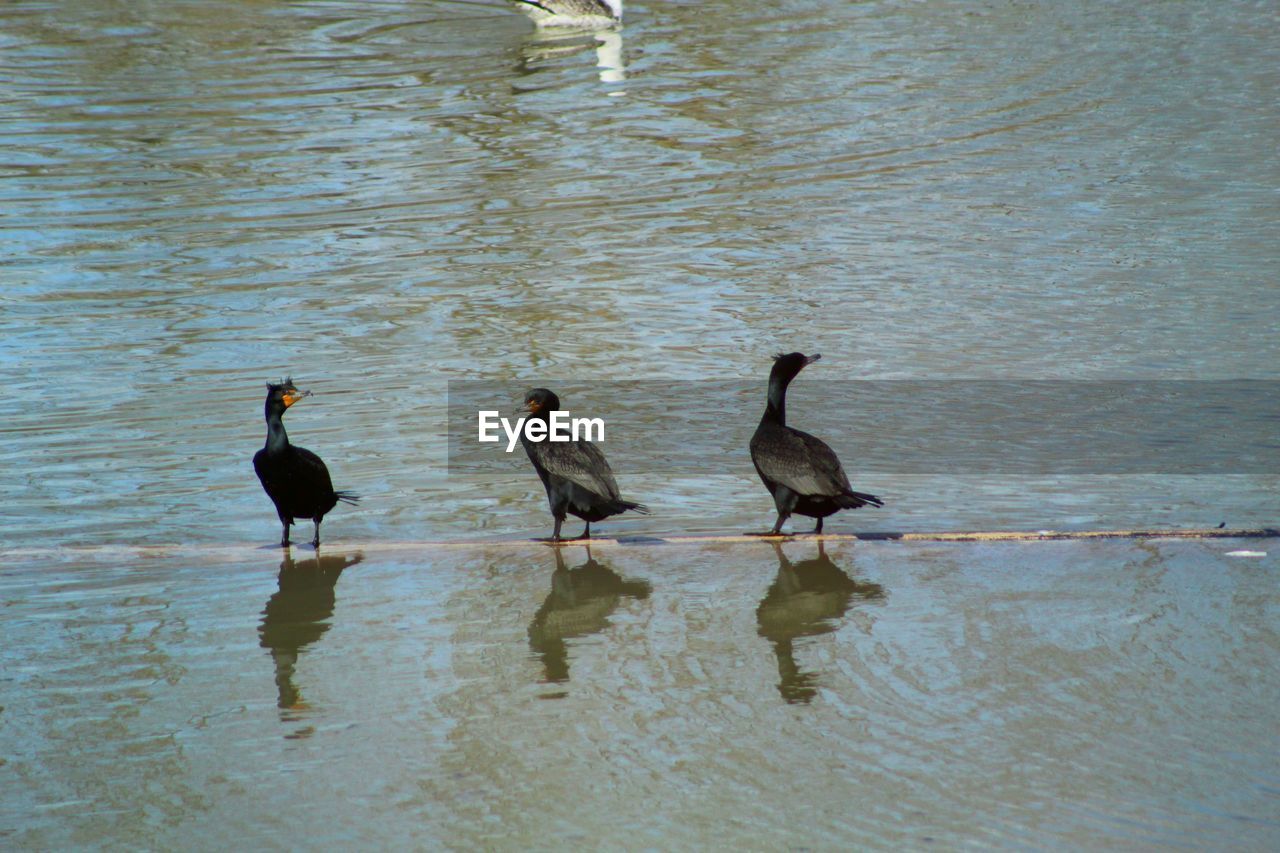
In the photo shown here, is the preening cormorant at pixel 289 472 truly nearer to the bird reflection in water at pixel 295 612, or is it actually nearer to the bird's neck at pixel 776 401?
the bird reflection in water at pixel 295 612

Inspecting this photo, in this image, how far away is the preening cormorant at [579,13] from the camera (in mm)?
21891

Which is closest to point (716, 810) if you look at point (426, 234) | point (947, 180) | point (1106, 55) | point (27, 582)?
point (27, 582)

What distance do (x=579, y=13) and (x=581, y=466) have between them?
16386mm

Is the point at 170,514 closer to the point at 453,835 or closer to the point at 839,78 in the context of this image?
the point at 453,835

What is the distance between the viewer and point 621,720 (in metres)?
4.93

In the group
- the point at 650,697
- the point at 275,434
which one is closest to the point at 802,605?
the point at 650,697

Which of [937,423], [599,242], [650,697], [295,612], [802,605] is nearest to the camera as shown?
[650,697]

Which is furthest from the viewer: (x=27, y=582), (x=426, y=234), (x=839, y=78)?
(x=839, y=78)

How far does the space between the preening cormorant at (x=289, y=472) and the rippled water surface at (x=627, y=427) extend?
0.72ft

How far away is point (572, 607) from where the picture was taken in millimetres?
6062

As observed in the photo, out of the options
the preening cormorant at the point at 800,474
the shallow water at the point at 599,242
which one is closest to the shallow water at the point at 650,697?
the preening cormorant at the point at 800,474

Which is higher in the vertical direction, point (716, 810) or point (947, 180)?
point (947, 180)

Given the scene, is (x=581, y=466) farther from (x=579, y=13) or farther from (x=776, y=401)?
(x=579, y=13)

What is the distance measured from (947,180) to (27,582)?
9.17m
